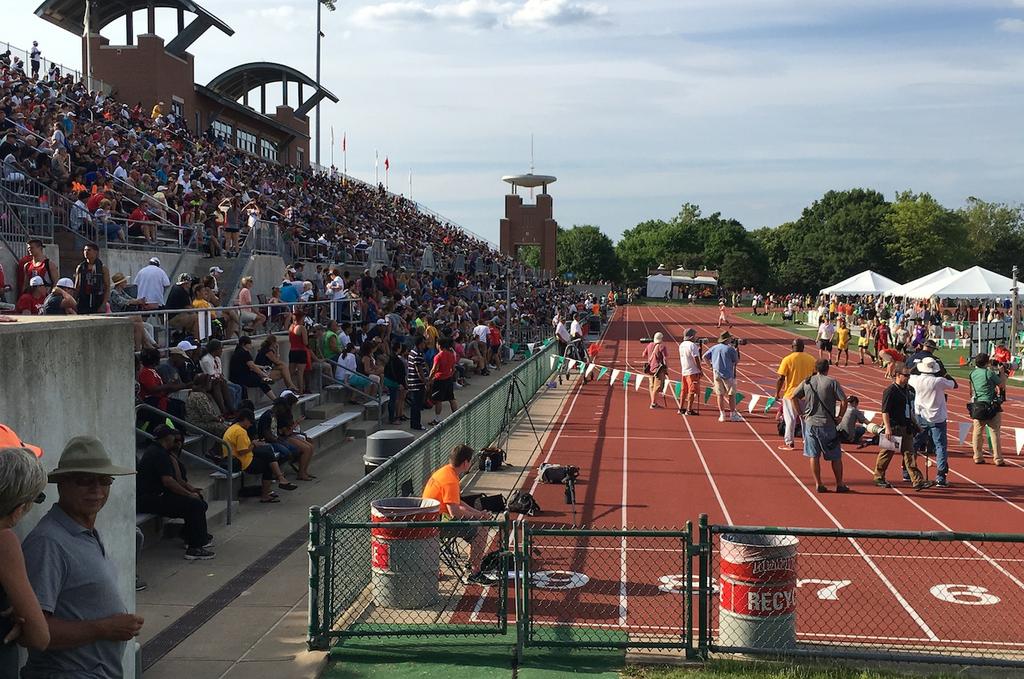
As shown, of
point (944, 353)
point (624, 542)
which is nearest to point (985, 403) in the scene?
point (624, 542)

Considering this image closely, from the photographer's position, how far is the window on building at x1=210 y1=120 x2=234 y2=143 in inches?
1650

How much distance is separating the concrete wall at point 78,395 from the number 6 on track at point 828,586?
18.6ft

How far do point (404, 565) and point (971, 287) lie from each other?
3290 cm

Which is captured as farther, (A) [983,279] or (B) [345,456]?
(A) [983,279]

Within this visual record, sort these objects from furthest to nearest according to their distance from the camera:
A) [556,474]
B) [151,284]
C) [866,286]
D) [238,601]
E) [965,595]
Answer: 1. [866,286]
2. [151,284]
3. [556,474]
4. [965,595]
5. [238,601]

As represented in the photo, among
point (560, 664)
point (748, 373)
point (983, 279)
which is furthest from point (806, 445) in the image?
point (983, 279)

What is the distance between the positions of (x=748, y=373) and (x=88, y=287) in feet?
78.2

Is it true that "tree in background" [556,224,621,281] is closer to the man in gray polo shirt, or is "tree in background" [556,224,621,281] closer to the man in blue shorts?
the man in blue shorts

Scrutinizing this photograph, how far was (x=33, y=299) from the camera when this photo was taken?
12055 millimetres

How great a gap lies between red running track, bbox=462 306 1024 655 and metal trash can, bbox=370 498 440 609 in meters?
0.63

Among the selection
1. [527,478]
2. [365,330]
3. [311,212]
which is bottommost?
[527,478]

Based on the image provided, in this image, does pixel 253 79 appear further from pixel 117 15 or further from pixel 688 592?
pixel 688 592

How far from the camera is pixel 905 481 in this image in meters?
14.1

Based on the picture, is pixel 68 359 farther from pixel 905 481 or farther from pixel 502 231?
pixel 502 231
